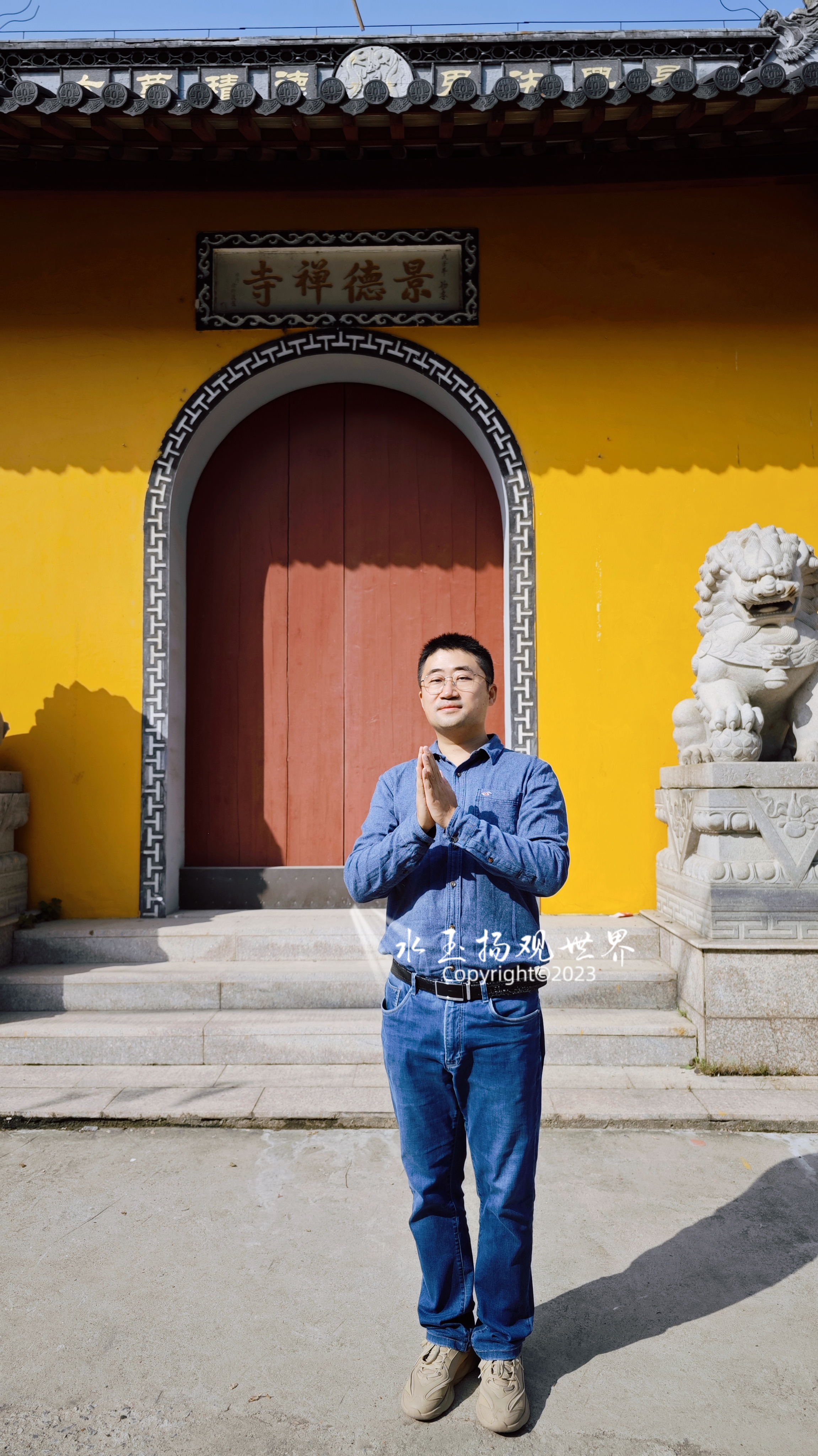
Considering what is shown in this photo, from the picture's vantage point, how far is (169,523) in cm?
486

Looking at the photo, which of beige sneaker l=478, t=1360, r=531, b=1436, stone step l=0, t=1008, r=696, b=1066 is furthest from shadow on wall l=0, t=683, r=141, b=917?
beige sneaker l=478, t=1360, r=531, b=1436

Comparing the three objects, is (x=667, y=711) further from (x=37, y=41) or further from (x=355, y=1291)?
(x=37, y=41)

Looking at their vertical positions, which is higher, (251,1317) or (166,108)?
(166,108)

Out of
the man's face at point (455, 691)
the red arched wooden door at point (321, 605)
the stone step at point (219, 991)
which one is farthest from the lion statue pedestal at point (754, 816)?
the man's face at point (455, 691)

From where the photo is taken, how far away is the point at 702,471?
15.7 feet

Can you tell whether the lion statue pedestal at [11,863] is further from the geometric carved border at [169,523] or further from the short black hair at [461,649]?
the short black hair at [461,649]

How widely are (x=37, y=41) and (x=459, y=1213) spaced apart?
20.4ft

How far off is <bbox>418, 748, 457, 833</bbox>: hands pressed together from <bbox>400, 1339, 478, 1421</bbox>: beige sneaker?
115 cm

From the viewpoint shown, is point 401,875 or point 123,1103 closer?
point 401,875

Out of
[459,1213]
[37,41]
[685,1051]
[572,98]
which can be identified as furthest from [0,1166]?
[37,41]

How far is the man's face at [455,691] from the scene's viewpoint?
1.90 m

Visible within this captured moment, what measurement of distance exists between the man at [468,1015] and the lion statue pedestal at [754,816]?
Answer: 6.69ft

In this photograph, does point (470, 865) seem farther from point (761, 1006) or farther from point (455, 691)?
point (761, 1006)

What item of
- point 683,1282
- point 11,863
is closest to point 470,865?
point 683,1282
